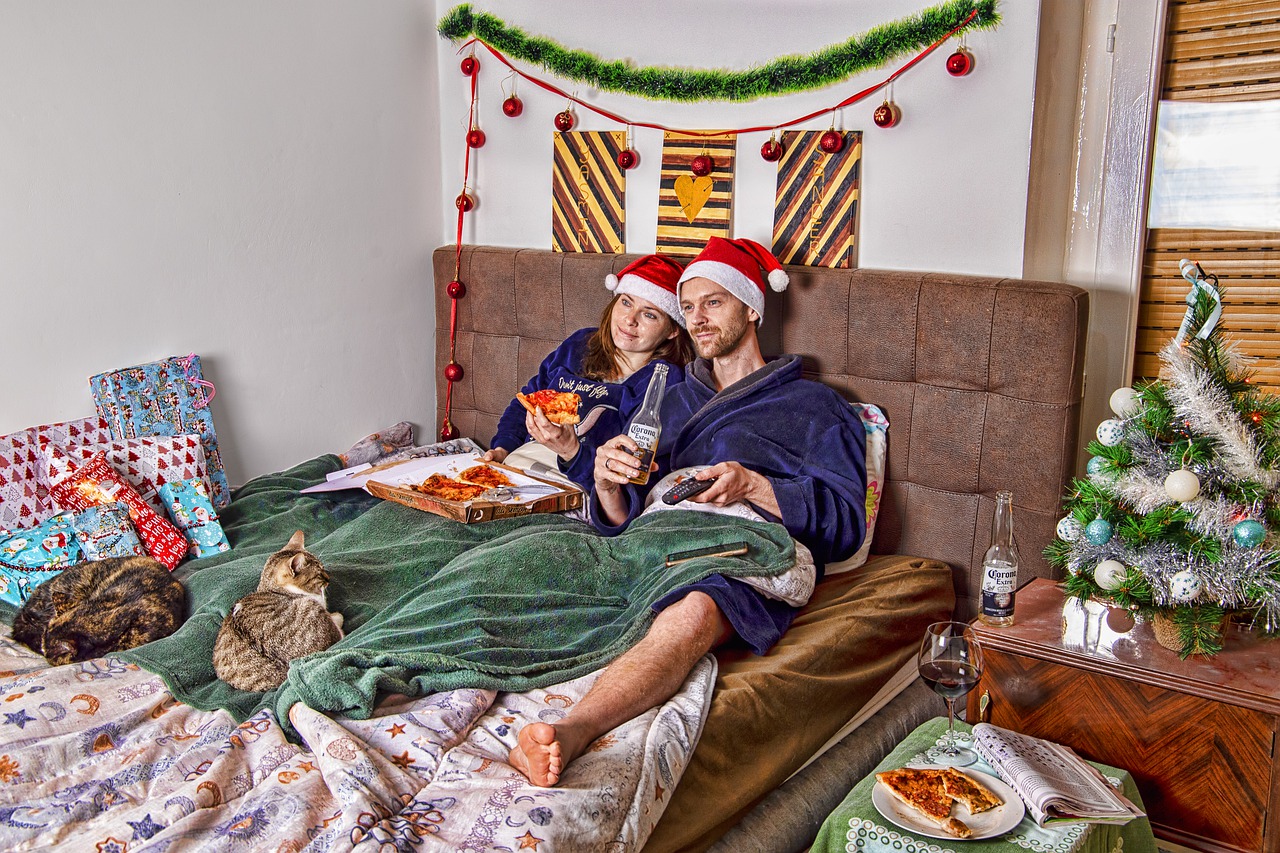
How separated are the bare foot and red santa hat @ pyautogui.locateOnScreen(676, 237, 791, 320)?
49.8 inches

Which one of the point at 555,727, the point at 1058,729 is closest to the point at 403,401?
the point at 555,727

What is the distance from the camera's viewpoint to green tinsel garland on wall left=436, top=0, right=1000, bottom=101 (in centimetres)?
247

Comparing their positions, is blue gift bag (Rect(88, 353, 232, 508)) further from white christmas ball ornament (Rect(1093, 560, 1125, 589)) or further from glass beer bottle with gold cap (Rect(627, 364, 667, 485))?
white christmas ball ornament (Rect(1093, 560, 1125, 589))

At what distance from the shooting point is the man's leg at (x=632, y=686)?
157cm

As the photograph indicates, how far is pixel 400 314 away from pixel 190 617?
58.2 inches

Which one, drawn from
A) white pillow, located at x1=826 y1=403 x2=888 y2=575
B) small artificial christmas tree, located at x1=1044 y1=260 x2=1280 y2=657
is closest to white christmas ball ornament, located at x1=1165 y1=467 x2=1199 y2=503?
small artificial christmas tree, located at x1=1044 y1=260 x2=1280 y2=657

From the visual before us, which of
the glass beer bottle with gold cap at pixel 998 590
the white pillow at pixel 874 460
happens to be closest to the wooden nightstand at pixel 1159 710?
the glass beer bottle with gold cap at pixel 998 590

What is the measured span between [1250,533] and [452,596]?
4.71ft

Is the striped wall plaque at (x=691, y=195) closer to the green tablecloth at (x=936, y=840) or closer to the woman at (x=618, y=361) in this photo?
the woman at (x=618, y=361)

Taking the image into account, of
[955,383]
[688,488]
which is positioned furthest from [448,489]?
[955,383]

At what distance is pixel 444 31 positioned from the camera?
3311 mm

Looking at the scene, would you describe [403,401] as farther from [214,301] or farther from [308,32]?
[308,32]

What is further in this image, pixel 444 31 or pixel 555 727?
pixel 444 31

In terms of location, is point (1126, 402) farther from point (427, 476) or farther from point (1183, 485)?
point (427, 476)
